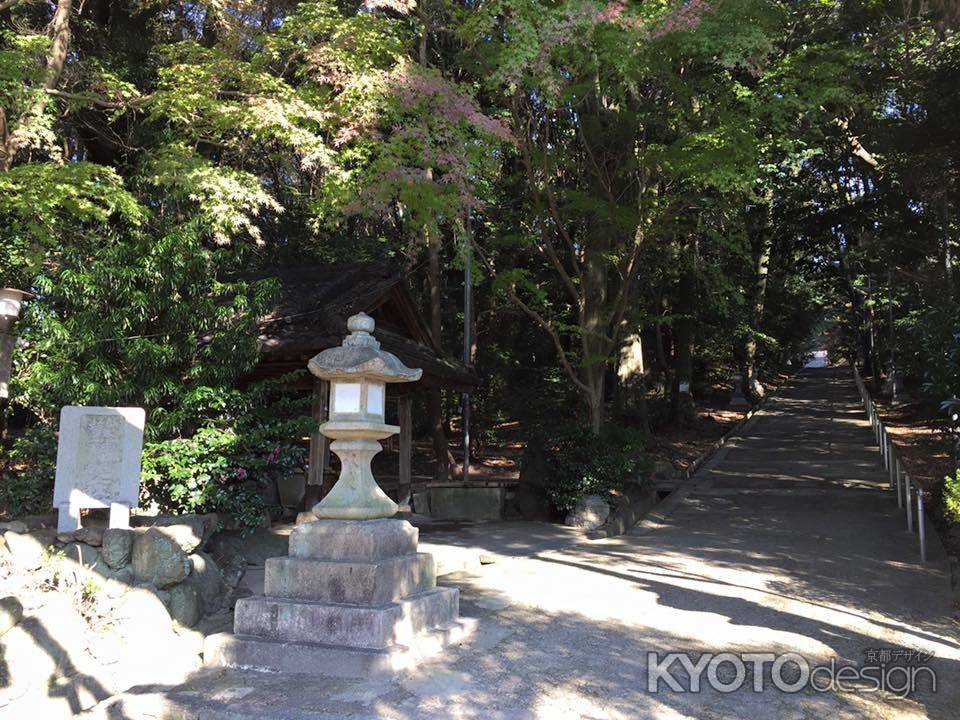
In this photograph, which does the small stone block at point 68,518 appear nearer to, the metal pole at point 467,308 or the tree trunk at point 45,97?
the tree trunk at point 45,97

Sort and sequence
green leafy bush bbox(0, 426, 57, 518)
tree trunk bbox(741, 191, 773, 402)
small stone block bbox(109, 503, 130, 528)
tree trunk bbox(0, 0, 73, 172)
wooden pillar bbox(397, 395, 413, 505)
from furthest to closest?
1. tree trunk bbox(741, 191, 773, 402)
2. wooden pillar bbox(397, 395, 413, 505)
3. tree trunk bbox(0, 0, 73, 172)
4. green leafy bush bbox(0, 426, 57, 518)
5. small stone block bbox(109, 503, 130, 528)

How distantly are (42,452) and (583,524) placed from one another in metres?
8.46

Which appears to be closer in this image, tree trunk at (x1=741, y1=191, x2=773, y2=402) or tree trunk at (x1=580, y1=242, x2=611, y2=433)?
tree trunk at (x1=580, y1=242, x2=611, y2=433)

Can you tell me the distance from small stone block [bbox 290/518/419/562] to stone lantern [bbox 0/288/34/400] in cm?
414

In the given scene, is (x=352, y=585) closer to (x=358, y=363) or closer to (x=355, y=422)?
(x=355, y=422)

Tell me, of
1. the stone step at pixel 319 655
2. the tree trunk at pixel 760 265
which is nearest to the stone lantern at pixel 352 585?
the stone step at pixel 319 655

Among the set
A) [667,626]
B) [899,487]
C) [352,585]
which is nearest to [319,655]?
[352,585]

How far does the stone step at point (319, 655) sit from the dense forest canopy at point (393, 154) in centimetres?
368

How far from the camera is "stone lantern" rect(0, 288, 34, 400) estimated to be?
26.2 ft

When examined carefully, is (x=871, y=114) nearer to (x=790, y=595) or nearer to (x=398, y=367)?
(x=790, y=595)

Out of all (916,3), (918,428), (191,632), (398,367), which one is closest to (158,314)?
(191,632)

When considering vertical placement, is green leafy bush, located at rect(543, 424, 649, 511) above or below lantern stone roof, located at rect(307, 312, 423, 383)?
below

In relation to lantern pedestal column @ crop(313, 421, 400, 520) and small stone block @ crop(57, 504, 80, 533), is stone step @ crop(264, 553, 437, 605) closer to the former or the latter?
lantern pedestal column @ crop(313, 421, 400, 520)

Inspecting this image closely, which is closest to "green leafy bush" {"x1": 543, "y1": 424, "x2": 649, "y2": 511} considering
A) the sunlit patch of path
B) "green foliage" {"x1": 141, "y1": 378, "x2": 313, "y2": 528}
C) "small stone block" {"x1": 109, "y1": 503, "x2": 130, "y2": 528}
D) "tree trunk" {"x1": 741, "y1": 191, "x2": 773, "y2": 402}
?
the sunlit patch of path
